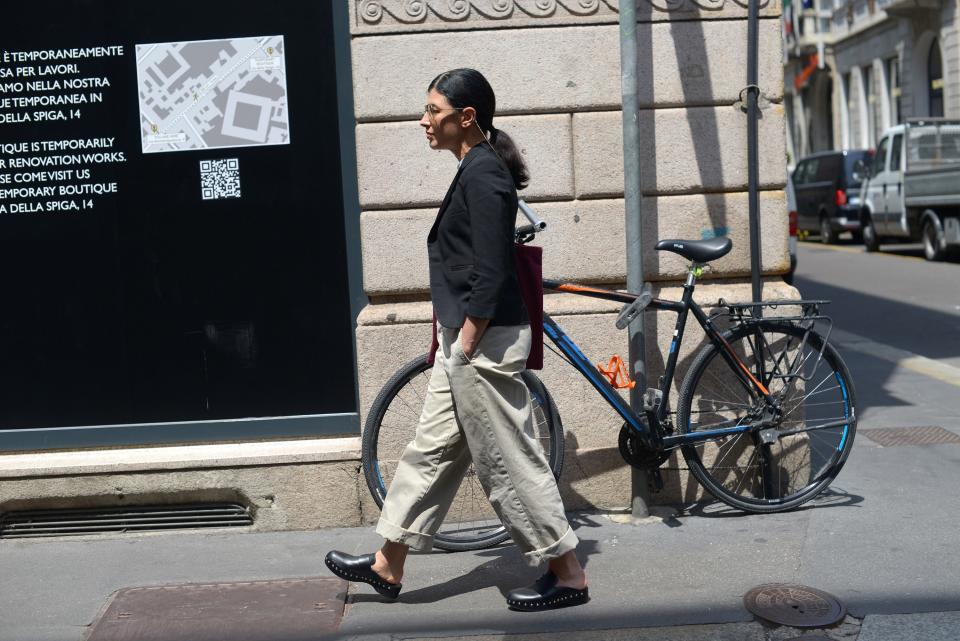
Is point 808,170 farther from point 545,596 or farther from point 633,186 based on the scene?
point 545,596

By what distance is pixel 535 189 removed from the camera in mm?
5465

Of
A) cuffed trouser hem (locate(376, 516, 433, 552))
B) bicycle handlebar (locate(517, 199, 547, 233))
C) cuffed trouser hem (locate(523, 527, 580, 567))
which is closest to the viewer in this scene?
cuffed trouser hem (locate(523, 527, 580, 567))

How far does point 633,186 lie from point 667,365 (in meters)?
0.78

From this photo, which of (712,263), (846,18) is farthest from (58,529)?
(846,18)

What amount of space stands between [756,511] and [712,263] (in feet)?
3.70

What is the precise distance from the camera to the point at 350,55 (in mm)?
5441

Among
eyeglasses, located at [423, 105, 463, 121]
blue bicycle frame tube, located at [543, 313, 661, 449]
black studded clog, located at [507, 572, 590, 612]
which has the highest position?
eyeglasses, located at [423, 105, 463, 121]

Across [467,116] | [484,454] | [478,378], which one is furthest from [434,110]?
[484,454]

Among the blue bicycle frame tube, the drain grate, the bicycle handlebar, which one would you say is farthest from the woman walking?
the drain grate

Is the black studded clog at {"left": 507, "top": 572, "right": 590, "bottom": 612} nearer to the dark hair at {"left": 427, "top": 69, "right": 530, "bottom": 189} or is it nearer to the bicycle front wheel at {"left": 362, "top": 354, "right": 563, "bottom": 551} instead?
the bicycle front wheel at {"left": 362, "top": 354, "right": 563, "bottom": 551}

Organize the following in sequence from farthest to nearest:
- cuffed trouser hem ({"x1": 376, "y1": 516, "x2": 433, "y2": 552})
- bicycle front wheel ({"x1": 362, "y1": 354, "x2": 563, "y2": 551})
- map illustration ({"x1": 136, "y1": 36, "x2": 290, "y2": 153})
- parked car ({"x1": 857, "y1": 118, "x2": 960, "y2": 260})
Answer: parked car ({"x1": 857, "y1": 118, "x2": 960, "y2": 260}), map illustration ({"x1": 136, "y1": 36, "x2": 290, "y2": 153}), bicycle front wheel ({"x1": 362, "y1": 354, "x2": 563, "y2": 551}), cuffed trouser hem ({"x1": 376, "y1": 516, "x2": 433, "y2": 552})

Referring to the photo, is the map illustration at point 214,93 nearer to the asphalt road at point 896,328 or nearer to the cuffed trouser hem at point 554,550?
the cuffed trouser hem at point 554,550

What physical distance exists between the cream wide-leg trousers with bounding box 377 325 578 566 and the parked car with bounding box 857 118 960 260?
51.0ft

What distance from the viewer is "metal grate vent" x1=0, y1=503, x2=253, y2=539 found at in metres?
5.55
